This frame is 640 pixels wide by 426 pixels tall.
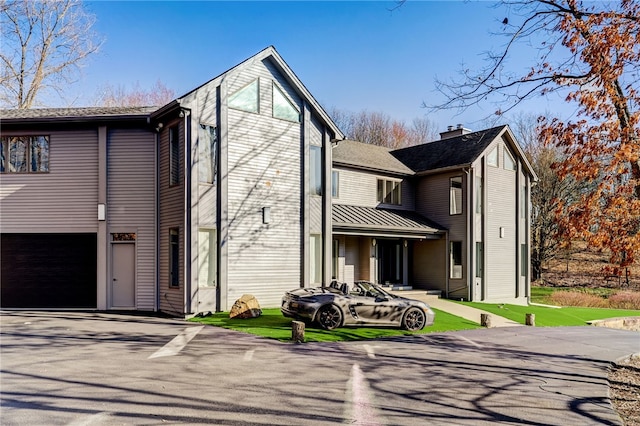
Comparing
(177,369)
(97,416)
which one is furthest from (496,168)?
(97,416)

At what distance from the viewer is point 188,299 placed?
15141 mm

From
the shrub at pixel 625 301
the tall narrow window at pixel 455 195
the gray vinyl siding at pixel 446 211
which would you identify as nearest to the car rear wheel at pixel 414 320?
the gray vinyl siding at pixel 446 211

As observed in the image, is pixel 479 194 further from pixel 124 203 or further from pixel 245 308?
pixel 124 203

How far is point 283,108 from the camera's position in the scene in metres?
18.0

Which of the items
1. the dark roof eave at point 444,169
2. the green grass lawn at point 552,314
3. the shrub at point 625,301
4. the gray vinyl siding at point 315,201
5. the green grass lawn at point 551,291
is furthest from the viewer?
the green grass lawn at point 551,291

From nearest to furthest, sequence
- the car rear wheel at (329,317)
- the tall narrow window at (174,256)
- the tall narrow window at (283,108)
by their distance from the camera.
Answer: the car rear wheel at (329,317) → the tall narrow window at (174,256) → the tall narrow window at (283,108)

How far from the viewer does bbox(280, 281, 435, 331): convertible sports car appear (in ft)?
43.1

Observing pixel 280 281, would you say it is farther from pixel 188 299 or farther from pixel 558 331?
pixel 558 331

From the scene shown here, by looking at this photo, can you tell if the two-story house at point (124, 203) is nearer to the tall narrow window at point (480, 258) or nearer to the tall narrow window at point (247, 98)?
the tall narrow window at point (247, 98)

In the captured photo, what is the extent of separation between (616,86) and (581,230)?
2.71 metres

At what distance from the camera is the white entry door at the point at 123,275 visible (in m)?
16.7

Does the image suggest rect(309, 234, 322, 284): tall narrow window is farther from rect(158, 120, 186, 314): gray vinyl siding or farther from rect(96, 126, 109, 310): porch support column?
rect(96, 126, 109, 310): porch support column

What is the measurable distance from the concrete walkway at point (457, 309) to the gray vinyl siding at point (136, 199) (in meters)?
10.5

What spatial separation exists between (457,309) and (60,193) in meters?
15.6
